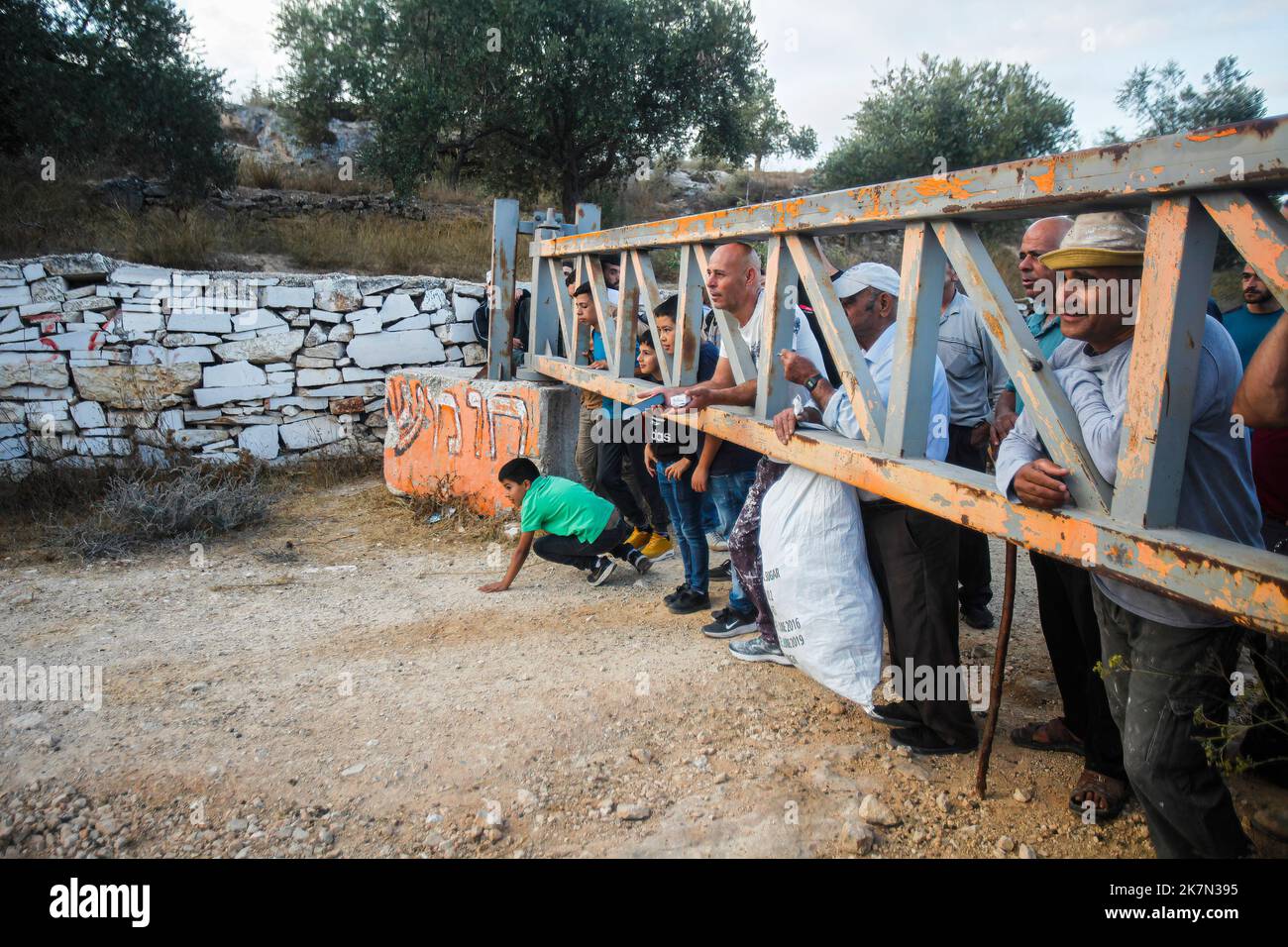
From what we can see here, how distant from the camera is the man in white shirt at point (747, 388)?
3277 mm

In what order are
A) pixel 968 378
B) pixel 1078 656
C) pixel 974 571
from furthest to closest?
pixel 974 571
pixel 968 378
pixel 1078 656

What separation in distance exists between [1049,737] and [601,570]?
8.70 feet

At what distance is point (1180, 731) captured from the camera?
1.84 m

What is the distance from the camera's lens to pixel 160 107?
10.6 meters

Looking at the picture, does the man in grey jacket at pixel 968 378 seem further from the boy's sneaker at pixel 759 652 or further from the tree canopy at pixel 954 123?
the tree canopy at pixel 954 123

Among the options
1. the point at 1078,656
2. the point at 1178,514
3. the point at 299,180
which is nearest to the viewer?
the point at 1178,514

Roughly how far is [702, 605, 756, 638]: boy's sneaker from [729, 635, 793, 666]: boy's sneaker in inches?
9.9

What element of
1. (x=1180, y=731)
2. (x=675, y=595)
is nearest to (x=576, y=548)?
(x=675, y=595)

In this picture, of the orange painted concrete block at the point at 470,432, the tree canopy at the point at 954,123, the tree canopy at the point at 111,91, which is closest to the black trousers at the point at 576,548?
the orange painted concrete block at the point at 470,432

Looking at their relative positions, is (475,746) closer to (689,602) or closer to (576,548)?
(689,602)

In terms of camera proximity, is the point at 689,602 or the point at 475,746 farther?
the point at 689,602

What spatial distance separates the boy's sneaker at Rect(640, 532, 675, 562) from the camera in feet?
17.5
